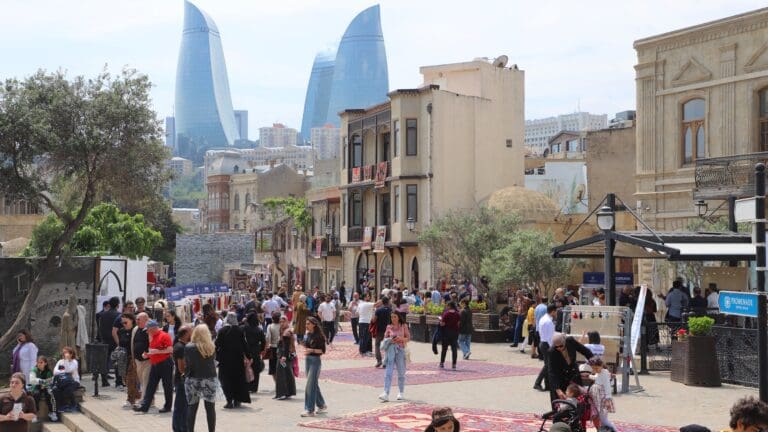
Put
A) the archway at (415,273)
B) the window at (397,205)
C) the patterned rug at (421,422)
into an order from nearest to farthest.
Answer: the patterned rug at (421,422), the archway at (415,273), the window at (397,205)

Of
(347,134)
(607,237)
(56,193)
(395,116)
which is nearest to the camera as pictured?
(607,237)

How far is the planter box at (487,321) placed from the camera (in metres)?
29.9

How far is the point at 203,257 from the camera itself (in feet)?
287

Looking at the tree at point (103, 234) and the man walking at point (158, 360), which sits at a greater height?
the tree at point (103, 234)

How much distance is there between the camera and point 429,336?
99.8 feet

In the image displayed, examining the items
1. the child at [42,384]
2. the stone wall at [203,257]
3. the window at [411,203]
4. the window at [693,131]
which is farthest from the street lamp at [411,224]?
the stone wall at [203,257]

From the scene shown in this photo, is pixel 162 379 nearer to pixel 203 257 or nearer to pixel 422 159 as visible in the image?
pixel 422 159

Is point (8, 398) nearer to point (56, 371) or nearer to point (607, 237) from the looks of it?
point (56, 371)

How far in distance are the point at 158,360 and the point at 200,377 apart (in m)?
2.59

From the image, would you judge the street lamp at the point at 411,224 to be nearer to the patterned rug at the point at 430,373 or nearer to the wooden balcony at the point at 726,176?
the wooden balcony at the point at 726,176

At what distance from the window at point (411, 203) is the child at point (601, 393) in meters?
36.3

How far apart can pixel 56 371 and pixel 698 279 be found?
17758 millimetres

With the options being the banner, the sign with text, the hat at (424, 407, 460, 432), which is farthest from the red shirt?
the banner

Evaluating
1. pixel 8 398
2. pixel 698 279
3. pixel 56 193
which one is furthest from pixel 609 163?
pixel 8 398
